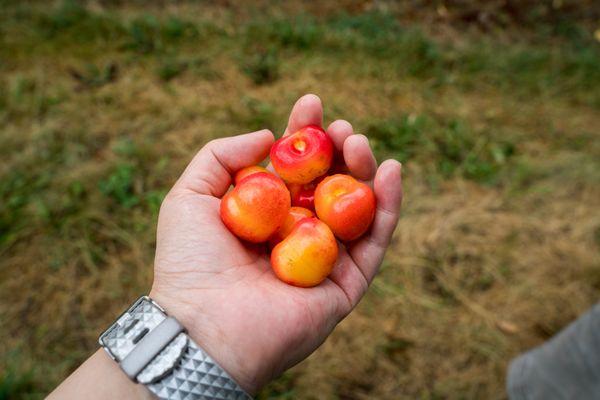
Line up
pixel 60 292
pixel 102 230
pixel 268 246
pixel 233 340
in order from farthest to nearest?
pixel 102 230, pixel 60 292, pixel 268 246, pixel 233 340

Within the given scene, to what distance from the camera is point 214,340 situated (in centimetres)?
180

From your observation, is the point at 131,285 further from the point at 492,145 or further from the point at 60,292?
the point at 492,145

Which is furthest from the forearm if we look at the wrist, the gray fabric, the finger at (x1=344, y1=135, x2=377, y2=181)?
the gray fabric

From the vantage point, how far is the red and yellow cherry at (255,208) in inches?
78.7

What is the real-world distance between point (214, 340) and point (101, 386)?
413 millimetres

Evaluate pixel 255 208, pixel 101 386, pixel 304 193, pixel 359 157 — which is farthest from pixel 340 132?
pixel 101 386

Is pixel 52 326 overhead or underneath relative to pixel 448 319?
overhead

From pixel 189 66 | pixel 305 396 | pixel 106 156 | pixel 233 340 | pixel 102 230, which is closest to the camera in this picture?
pixel 233 340

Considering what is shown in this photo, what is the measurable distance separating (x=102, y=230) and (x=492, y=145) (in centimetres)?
315

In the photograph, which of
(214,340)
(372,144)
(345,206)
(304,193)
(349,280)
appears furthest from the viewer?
(372,144)

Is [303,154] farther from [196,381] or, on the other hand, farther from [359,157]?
[196,381]

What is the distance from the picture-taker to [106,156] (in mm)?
3807

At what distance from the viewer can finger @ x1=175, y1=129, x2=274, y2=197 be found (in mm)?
2236

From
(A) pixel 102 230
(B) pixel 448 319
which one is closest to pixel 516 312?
(B) pixel 448 319
